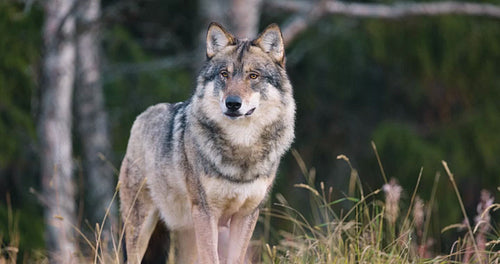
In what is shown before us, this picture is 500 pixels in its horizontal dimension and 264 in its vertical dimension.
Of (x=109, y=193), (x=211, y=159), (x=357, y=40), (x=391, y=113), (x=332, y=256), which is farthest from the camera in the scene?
(x=391, y=113)

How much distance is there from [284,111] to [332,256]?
1.10 m

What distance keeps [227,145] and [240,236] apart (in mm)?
609

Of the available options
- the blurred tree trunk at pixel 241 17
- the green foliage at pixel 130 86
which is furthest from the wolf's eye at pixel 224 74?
the green foliage at pixel 130 86

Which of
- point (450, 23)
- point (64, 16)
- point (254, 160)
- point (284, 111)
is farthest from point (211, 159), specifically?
point (450, 23)

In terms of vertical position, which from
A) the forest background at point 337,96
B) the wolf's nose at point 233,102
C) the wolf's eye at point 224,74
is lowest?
the forest background at point 337,96

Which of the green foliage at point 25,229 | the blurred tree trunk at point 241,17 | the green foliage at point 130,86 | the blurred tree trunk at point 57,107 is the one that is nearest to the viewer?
the blurred tree trunk at point 57,107

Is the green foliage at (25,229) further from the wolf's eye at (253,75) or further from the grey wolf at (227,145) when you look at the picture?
the wolf's eye at (253,75)

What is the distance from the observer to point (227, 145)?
4719mm

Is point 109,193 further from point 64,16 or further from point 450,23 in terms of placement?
point 450,23

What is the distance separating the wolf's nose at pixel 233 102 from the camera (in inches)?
177

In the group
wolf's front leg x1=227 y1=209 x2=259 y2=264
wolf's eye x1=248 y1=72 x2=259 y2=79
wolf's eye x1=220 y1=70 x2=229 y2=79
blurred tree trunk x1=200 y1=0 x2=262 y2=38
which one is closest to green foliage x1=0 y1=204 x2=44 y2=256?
blurred tree trunk x1=200 y1=0 x2=262 y2=38

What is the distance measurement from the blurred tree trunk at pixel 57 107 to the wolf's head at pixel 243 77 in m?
3.70

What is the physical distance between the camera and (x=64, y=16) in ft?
26.1

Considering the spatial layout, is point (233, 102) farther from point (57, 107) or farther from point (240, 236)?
point (57, 107)
